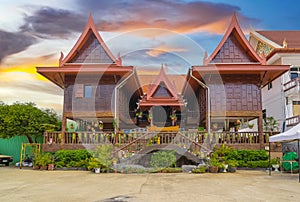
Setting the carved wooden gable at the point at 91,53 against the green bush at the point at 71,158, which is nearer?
the green bush at the point at 71,158

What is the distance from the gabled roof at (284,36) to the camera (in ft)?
68.4

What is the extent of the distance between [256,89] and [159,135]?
5.79 m

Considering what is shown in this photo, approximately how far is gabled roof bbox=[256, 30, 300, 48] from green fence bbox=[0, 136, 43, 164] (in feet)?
56.1

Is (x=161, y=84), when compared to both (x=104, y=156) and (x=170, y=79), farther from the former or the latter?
(x=104, y=156)

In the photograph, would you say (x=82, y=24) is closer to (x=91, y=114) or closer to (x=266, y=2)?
(x=91, y=114)

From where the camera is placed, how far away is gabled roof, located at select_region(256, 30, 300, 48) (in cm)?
2085

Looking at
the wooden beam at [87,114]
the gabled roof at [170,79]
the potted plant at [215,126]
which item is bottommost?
the potted plant at [215,126]

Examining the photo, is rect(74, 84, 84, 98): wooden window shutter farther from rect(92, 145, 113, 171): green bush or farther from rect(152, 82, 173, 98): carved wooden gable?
rect(152, 82, 173, 98): carved wooden gable

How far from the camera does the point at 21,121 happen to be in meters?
16.1

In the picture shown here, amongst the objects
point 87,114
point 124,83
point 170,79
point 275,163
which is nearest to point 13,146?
point 87,114

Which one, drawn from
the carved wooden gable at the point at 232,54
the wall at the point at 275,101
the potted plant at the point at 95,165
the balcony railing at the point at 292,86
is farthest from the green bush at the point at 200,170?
the wall at the point at 275,101

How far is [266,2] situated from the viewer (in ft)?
43.3

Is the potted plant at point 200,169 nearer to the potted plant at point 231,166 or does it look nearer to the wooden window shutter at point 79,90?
the potted plant at point 231,166

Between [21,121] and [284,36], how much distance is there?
17870 mm
